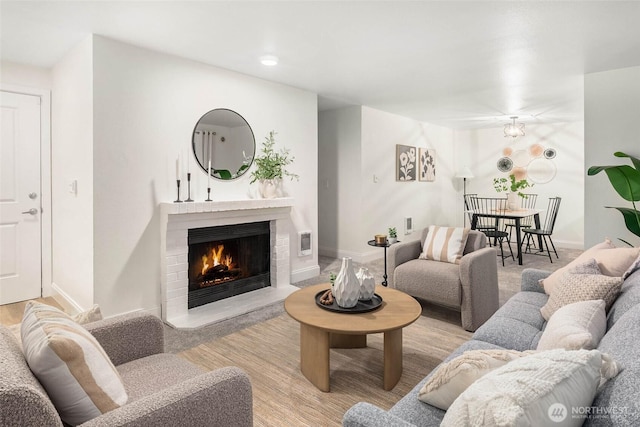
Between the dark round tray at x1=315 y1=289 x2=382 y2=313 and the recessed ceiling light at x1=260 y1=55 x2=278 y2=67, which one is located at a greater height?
the recessed ceiling light at x1=260 y1=55 x2=278 y2=67

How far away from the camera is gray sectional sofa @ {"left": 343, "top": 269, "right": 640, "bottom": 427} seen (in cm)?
90

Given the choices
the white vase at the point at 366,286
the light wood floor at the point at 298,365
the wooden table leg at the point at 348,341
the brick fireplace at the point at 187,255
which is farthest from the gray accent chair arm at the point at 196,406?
the brick fireplace at the point at 187,255

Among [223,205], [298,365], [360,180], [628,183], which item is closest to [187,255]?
[223,205]

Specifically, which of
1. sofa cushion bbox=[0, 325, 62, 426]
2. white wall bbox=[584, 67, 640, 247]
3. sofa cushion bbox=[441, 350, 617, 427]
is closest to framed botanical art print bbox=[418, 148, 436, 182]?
white wall bbox=[584, 67, 640, 247]

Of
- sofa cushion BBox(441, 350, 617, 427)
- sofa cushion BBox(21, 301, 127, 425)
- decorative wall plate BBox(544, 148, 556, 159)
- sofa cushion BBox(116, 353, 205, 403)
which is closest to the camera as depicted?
sofa cushion BBox(441, 350, 617, 427)

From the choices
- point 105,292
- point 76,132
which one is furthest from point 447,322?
point 76,132

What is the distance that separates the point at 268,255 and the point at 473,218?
373cm

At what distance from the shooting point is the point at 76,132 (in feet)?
10.5

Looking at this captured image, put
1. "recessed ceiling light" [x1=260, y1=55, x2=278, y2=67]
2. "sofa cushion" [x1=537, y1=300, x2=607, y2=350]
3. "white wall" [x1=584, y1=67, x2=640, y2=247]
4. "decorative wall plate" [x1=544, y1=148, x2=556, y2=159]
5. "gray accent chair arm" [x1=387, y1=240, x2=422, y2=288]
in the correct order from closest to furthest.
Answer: "sofa cushion" [x1=537, y1=300, x2=607, y2=350] < "recessed ceiling light" [x1=260, y1=55, x2=278, y2=67] < "gray accent chair arm" [x1=387, y1=240, x2=422, y2=288] < "white wall" [x1=584, y1=67, x2=640, y2=247] < "decorative wall plate" [x1=544, y1=148, x2=556, y2=159]

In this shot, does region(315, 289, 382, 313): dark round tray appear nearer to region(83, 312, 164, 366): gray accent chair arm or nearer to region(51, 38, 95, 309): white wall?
region(83, 312, 164, 366): gray accent chair arm

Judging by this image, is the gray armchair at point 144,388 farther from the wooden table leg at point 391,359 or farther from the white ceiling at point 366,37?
the white ceiling at point 366,37

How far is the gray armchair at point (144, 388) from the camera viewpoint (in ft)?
2.77

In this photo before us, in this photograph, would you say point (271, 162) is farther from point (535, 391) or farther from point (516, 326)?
point (535, 391)

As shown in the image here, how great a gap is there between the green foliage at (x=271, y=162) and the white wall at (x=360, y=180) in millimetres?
1573
